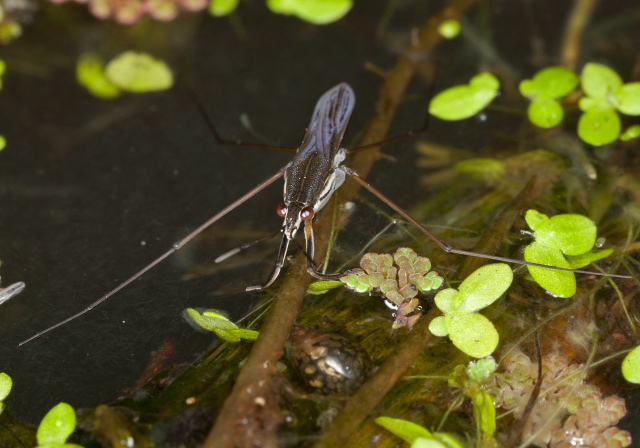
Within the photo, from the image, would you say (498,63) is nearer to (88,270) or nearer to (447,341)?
(447,341)

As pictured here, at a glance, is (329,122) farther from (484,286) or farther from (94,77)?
(94,77)

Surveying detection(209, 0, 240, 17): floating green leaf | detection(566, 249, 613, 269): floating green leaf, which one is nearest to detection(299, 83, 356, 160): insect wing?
detection(209, 0, 240, 17): floating green leaf

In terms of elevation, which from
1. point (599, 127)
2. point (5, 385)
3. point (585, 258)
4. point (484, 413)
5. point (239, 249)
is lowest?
point (5, 385)

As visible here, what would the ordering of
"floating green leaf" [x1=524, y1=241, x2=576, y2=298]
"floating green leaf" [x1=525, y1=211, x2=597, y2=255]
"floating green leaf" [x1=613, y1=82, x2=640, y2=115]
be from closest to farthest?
"floating green leaf" [x1=524, y1=241, x2=576, y2=298] → "floating green leaf" [x1=525, y1=211, x2=597, y2=255] → "floating green leaf" [x1=613, y1=82, x2=640, y2=115]

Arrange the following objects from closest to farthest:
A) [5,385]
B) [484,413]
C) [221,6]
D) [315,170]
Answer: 1. [484,413]
2. [5,385]
3. [315,170]
4. [221,6]

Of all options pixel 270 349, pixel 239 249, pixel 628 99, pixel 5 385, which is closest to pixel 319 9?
pixel 239 249

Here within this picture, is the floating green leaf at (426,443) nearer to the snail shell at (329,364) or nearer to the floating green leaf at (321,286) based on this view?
the snail shell at (329,364)

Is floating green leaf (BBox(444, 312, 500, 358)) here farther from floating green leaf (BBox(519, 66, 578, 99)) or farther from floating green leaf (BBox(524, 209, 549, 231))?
floating green leaf (BBox(519, 66, 578, 99))

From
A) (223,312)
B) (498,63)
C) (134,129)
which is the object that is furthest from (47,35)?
(498,63)
